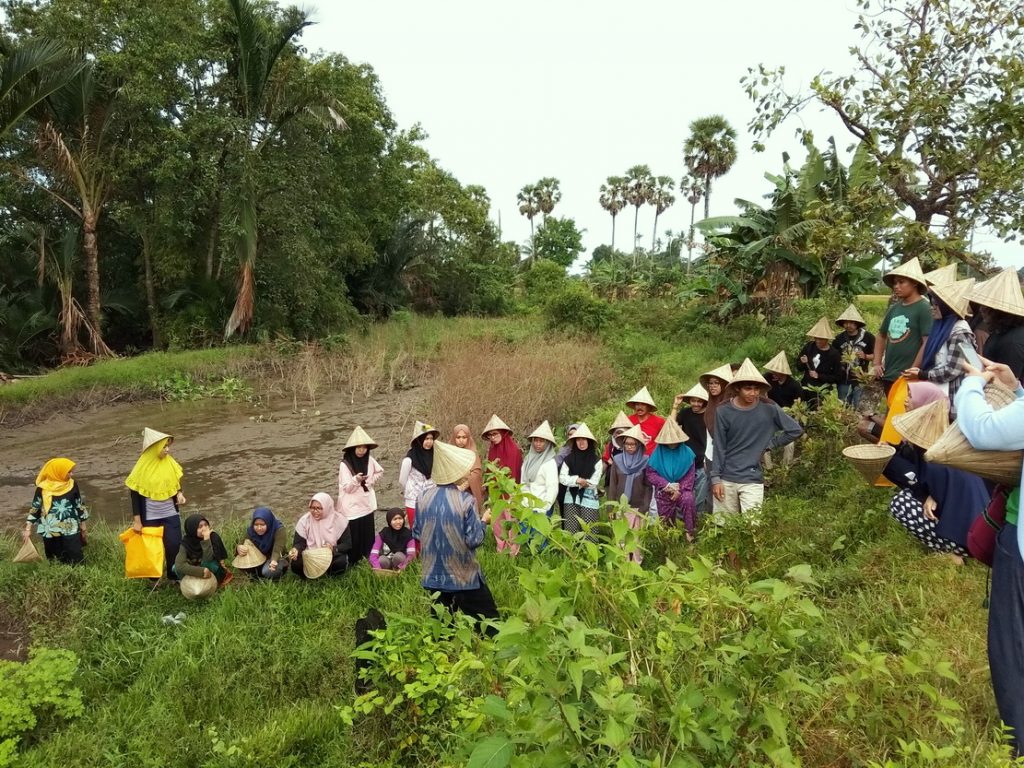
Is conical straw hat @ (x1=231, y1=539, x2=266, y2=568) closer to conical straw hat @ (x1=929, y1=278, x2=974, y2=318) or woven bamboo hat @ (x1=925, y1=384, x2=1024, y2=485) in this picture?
woven bamboo hat @ (x1=925, y1=384, x2=1024, y2=485)

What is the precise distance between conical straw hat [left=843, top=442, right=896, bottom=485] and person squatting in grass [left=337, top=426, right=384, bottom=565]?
3.43 meters

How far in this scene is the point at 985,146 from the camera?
5.36 meters

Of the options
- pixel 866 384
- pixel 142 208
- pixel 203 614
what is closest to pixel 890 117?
pixel 866 384

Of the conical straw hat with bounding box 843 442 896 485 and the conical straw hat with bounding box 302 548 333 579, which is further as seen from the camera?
the conical straw hat with bounding box 302 548 333 579

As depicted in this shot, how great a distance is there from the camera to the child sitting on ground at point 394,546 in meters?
4.62

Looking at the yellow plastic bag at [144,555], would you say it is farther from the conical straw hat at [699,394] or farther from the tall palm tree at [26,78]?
the tall palm tree at [26,78]

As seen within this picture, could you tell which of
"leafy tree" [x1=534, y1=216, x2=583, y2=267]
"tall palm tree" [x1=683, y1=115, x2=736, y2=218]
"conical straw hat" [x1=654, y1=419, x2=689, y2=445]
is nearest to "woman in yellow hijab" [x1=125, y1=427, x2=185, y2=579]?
"conical straw hat" [x1=654, y1=419, x2=689, y2=445]

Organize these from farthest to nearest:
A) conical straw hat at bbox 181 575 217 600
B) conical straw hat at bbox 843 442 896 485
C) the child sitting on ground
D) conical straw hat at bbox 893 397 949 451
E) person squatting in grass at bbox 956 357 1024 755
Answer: the child sitting on ground → conical straw hat at bbox 181 575 217 600 → conical straw hat at bbox 843 442 896 485 → conical straw hat at bbox 893 397 949 451 → person squatting in grass at bbox 956 357 1024 755

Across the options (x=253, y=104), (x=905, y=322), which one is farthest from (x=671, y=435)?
(x=253, y=104)

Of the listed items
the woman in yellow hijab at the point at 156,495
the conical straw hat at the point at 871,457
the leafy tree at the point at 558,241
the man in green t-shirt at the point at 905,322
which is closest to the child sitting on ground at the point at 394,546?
the woman in yellow hijab at the point at 156,495

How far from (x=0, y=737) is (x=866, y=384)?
595 centimetres

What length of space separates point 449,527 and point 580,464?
5.60ft

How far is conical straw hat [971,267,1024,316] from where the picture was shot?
2.86 meters

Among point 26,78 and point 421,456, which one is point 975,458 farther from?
point 26,78
